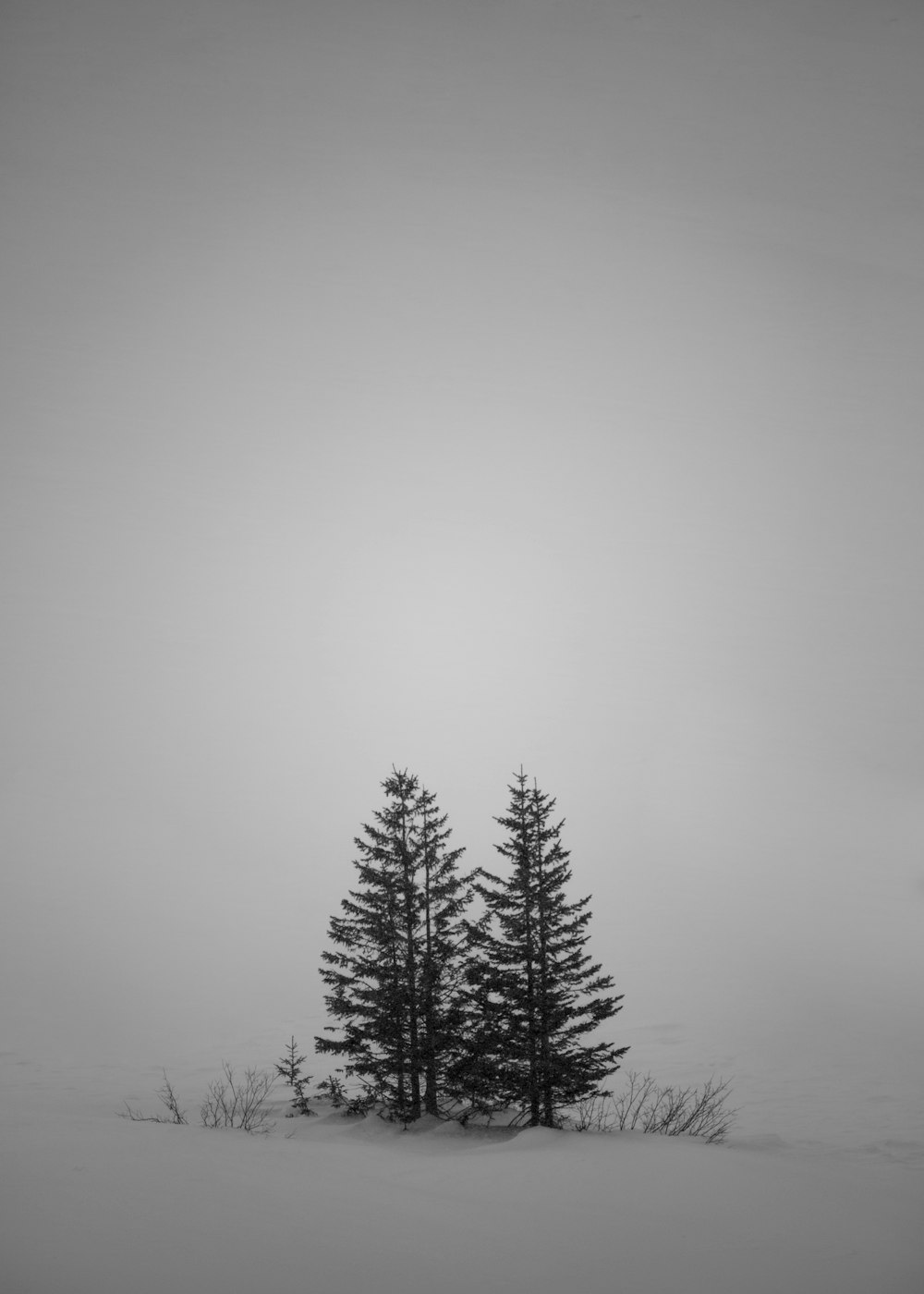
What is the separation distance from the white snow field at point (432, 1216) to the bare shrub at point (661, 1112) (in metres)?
3.86

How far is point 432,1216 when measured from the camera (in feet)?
38.4

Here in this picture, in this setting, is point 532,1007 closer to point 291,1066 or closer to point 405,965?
point 405,965

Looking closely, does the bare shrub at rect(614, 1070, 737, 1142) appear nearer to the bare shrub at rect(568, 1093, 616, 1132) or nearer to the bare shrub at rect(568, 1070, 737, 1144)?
the bare shrub at rect(568, 1070, 737, 1144)

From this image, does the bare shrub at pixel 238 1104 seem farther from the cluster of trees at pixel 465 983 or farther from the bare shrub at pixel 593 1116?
the bare shrub at pixel 593 1116

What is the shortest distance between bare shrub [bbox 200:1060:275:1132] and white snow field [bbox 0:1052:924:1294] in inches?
159

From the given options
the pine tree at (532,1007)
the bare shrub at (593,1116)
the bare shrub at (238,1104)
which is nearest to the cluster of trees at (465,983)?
the pine tree at (532,1007)

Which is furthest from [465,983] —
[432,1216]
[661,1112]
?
[661,1112]

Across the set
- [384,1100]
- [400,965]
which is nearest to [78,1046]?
[384,1100]

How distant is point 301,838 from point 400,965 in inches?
2749

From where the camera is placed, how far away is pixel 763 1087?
30.8m

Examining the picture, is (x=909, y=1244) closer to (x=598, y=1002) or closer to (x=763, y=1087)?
(x=598, y=1002)

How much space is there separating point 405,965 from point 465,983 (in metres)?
1.75

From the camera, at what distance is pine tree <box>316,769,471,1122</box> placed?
1845 centimetres

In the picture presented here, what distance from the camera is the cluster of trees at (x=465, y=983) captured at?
17609mm
